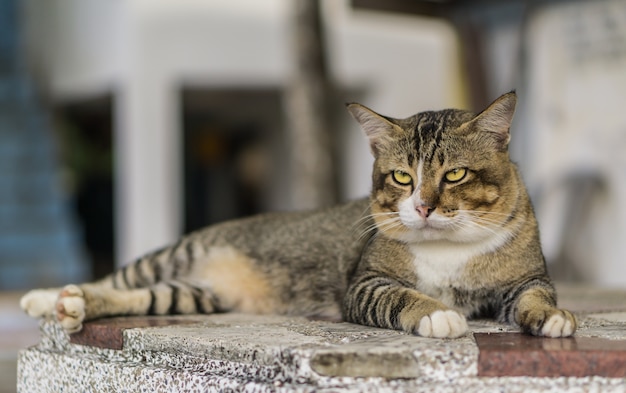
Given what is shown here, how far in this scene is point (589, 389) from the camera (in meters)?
2.46

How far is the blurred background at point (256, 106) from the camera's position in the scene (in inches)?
291

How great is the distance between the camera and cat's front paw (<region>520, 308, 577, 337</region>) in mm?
2799

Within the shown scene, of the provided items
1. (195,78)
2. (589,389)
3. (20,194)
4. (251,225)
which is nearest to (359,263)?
(251,225)

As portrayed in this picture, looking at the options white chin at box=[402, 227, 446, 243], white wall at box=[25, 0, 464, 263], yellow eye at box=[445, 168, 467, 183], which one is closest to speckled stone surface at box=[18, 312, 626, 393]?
white chin at box=[402, 227, 446, 243]

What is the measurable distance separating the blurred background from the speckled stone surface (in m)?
3.84

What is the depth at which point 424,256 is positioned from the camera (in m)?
3.27

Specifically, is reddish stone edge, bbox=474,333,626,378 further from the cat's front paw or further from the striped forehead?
the striped forehead

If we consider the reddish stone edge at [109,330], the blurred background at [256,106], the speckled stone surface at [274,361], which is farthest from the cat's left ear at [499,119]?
the blurred background at [256,106]

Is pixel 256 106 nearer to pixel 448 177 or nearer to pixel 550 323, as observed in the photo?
pixel 448 177

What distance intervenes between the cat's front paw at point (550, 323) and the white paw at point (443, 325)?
0.72ft

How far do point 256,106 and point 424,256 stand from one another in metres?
8.86

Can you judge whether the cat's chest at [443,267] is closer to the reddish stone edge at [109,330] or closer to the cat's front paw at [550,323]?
the cat's front paw at [550,323]

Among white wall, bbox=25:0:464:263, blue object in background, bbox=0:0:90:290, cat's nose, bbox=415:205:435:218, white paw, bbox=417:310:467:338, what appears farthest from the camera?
blue object in background, bbox=0:0:90:290

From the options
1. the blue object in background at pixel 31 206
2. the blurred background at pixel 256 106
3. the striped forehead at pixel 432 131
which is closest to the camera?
the striped forehead at pixel 432 131
